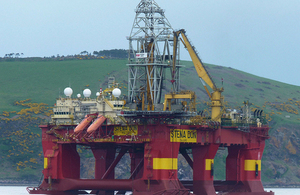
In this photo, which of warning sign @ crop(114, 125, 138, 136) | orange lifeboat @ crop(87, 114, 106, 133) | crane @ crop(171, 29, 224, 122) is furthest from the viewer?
crane @ crop(171, 29, 224, 122)

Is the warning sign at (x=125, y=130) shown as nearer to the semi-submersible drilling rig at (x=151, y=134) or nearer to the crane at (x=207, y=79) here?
the semi-submersible drilling rig at (x=151, y=134)

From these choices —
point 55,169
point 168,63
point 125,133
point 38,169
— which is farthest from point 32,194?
point 38,169

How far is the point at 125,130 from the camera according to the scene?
10481 centimetres

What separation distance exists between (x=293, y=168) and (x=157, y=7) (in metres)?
92.1

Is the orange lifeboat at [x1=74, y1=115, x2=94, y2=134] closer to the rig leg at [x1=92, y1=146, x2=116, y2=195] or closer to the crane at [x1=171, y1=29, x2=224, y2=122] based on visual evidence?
the rig leg at [x1=92, y1=146, x2=116, y2=195]

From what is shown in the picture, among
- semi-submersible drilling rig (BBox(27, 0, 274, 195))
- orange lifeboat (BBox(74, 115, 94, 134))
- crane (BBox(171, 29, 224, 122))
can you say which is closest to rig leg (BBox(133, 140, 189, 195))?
semi-submersible drilling rig (BBox(27, 0, 274, 195))

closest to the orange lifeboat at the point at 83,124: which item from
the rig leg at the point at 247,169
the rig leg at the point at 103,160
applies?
the rig leg at the point at 103,160

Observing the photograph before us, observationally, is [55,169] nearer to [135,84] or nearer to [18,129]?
[135,84]

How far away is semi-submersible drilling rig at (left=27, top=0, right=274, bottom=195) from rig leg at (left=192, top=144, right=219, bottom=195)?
0.45 ft

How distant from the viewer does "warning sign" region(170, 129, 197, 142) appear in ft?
334

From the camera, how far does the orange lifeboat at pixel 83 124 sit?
345 feet

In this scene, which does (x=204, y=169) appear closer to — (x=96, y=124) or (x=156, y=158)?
(x=156, y=158)

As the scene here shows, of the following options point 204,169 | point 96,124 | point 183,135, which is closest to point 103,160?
point 96,124

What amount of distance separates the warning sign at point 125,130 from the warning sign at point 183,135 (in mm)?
5240
